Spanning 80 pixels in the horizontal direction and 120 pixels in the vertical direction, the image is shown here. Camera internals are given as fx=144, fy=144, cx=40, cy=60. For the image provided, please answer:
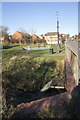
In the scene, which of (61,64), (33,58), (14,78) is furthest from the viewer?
(33,58)

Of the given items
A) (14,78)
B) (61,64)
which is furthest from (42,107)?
(61,64)

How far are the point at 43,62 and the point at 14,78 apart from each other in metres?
4.05

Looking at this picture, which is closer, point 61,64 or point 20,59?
point 61,64

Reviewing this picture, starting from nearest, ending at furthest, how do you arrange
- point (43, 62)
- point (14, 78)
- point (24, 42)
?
point (14, 78) < point (43, 62) < point (24, 42)

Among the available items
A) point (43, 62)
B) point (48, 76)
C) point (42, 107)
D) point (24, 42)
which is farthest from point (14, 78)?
point (24, 42)

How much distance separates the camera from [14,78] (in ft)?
40.6

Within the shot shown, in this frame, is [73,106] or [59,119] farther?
[73,106]

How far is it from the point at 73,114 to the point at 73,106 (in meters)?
0.27

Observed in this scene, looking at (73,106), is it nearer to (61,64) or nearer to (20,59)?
(61,64)

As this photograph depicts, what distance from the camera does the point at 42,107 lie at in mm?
5348

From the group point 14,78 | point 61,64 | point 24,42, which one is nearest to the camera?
point 14,78

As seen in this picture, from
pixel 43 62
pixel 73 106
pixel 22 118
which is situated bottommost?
pixel 22 118

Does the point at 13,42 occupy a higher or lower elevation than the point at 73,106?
higher

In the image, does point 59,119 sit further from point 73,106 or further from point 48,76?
point 48,76
